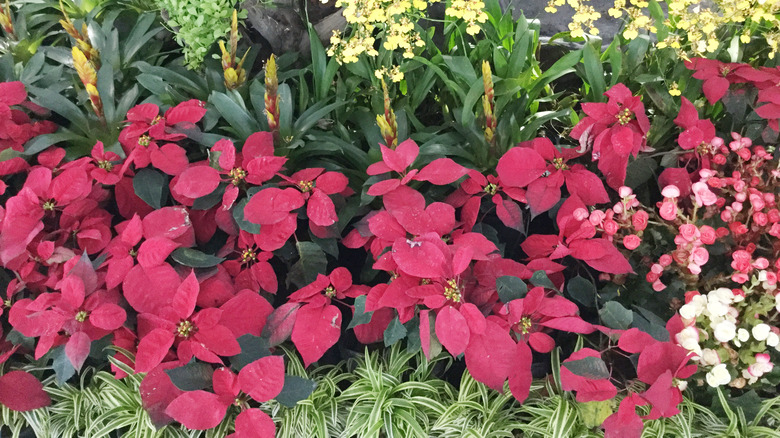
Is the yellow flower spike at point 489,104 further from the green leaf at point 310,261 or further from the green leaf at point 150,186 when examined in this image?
the green leaf at point 150,186

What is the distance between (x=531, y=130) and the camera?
57.2 inches

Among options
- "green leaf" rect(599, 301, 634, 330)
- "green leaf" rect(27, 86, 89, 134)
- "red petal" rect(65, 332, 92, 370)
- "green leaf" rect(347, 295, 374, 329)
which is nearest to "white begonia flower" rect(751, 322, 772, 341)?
"green leaf" rect(599, 301, 634, 330)

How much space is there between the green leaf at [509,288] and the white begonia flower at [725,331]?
35 centimetres

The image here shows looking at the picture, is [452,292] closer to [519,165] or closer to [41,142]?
[519,165]

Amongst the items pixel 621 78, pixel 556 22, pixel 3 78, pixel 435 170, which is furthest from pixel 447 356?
pixel 556 22

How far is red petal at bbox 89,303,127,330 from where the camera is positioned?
1.05m

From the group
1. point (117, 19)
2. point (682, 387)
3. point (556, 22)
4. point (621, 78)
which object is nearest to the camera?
point (682, 387)

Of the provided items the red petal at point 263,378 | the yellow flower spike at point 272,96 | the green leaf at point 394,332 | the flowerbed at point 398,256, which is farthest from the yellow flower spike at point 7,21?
the green leaf at point 394,332

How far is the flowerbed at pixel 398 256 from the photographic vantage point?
3.40ft

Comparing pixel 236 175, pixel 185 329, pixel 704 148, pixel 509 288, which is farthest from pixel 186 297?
pixel 704 148

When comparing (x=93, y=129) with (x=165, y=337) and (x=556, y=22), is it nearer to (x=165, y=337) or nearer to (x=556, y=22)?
(x=165, y=337)

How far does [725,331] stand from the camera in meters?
1.02

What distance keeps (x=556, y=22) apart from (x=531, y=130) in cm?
131

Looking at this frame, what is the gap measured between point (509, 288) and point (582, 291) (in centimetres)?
20
